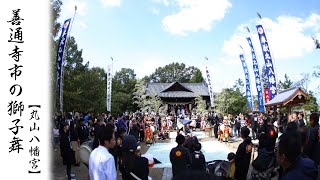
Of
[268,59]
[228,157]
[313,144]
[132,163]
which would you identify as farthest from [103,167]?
[268,59]

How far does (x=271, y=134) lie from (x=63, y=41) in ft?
30.3

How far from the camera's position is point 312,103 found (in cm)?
1500

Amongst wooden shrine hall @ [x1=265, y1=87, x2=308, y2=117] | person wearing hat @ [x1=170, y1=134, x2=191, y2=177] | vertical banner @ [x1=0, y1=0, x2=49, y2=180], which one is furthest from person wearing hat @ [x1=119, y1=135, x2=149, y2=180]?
wooden shrine hall @ [x1=265, y1=87, x2=308, y2=117]

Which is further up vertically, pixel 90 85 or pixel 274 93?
pixel 90 85

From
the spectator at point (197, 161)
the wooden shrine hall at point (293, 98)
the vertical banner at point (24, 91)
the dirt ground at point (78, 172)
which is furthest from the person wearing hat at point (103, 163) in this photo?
the wooden shrine hall at point (293, 98)

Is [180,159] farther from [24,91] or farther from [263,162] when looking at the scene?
[24,91]

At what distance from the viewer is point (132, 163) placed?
13.1 feet

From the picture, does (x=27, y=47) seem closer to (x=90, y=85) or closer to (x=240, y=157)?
(x=240, y=157)

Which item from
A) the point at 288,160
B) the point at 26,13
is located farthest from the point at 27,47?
the point at 288,160

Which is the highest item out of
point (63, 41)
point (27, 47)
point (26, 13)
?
point (63, 41)

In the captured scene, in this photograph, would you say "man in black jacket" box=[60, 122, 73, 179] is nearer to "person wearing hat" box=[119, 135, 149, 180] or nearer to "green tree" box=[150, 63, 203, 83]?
"person wearing hat" box=[119, 135, 149, 180]

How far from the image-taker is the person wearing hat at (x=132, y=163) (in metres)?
3.97

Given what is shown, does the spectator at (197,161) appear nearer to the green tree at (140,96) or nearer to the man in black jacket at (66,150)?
the man in black jacket at (66,150)

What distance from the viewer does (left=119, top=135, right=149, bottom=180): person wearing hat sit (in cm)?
397
